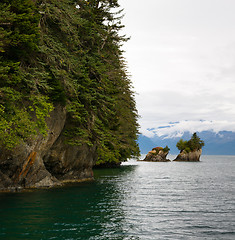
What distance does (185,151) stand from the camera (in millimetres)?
127062

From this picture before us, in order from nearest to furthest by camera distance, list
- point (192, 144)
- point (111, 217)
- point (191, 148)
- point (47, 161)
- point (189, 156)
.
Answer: point (111, 217)
point (47, 161)
point (192, 144)
point (191, 148)
point (189, 156)

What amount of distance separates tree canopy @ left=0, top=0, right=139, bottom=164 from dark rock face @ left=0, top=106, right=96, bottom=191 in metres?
1.20

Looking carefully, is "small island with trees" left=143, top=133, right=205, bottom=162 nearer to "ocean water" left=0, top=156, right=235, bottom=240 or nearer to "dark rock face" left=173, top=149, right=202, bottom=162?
"dark rock face" left=173, top=149, right=202, bottom=162

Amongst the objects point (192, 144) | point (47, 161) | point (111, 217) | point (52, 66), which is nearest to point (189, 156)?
point (192, 144)

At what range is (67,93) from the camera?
76.1 feet

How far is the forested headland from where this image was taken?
55.1ft

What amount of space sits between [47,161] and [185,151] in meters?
110

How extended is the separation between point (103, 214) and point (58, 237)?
4196mm

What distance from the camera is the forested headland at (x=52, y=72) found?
55.1 feet

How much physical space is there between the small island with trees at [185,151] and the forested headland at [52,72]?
292ft

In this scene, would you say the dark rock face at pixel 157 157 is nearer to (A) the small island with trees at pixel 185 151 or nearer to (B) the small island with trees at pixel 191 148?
(A) the small island with trees at pixel 185 151

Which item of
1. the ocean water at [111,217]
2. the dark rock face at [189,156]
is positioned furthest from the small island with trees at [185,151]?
the ocean water at [111,217]

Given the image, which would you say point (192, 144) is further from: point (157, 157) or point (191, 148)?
point (157, 157)

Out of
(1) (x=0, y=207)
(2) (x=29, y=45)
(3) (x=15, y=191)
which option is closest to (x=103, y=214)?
(1) (x=0, y=207)
